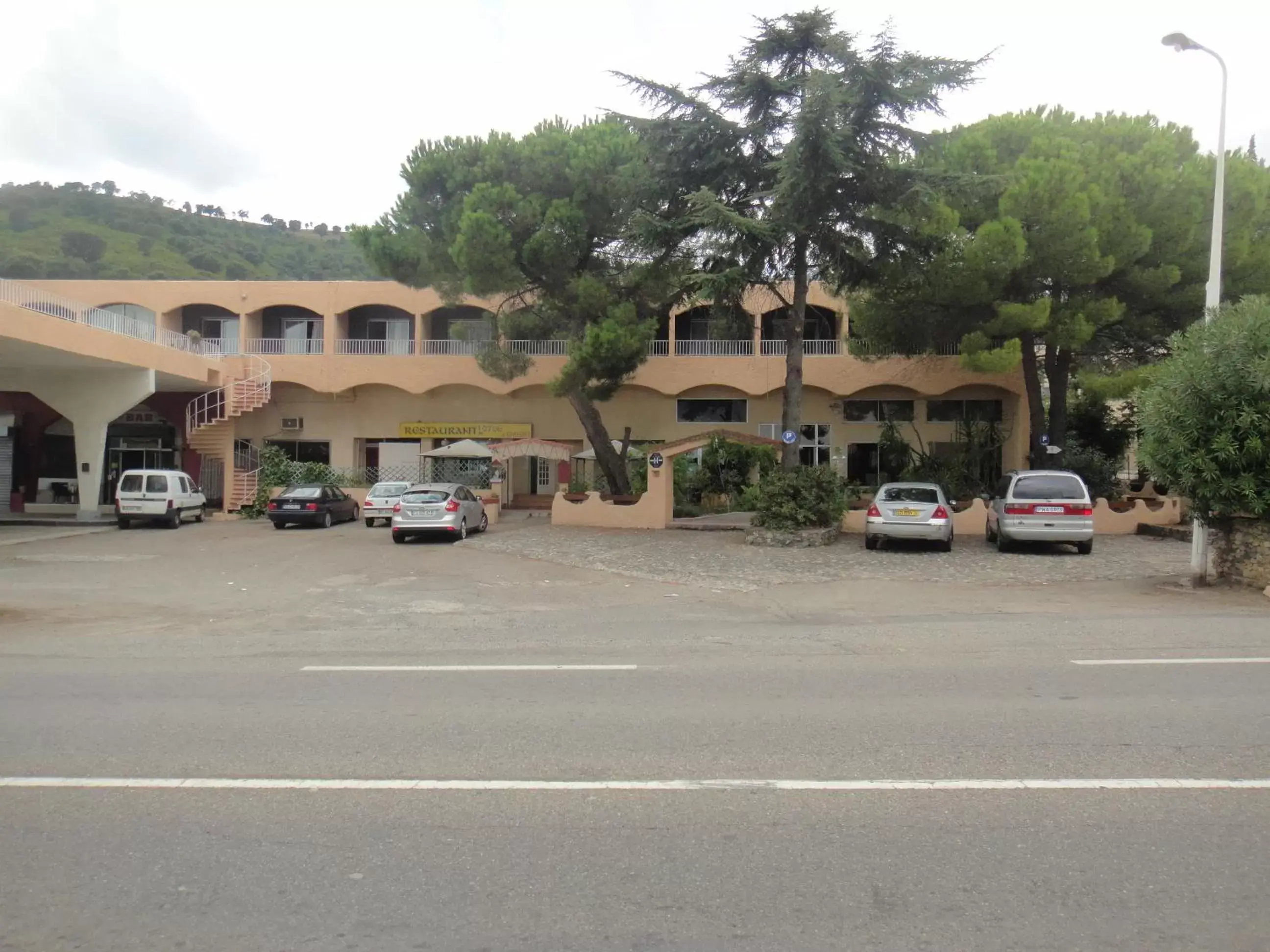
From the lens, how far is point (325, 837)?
434 centimetres

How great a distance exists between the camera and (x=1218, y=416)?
13.1m

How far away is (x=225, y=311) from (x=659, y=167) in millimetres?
21781

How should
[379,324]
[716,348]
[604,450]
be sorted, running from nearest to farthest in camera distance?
[604,450], [716,348], [379,324]

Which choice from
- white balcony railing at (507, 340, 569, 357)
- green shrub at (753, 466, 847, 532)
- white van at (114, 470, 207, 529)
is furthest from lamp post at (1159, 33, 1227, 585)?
white van at (114, 470, 207, 529)

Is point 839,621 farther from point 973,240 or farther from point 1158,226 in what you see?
point 1158,226

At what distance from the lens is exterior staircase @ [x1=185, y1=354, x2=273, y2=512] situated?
31734mm

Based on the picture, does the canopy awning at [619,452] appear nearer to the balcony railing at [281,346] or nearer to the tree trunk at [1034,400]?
the balcony railing at [281,346]

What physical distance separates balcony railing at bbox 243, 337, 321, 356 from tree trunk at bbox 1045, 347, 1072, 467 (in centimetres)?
2489

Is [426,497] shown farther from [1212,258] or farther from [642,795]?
[642,795]

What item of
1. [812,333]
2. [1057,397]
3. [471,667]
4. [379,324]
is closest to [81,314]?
[379,324]

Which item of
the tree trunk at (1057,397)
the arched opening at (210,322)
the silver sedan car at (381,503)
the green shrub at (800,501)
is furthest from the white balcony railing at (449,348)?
Result: the tree trunk at (1057,397)

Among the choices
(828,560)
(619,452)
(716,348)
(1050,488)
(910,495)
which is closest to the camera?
(828,560)

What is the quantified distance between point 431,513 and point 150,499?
10031mm

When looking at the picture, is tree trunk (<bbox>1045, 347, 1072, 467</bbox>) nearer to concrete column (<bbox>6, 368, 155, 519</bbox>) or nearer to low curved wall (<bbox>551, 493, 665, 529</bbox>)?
low curved wall (<bbox>551, 493, 665, 529</bbox>)
